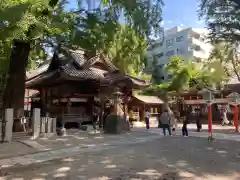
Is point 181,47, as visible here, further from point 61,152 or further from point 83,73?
point 61,152

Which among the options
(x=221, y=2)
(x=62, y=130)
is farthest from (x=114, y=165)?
(x=221, y=2)

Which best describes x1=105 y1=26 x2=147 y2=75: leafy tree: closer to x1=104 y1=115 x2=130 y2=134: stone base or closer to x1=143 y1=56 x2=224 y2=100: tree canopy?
x1=104 y1=115 x2=130 y2=134: stone base

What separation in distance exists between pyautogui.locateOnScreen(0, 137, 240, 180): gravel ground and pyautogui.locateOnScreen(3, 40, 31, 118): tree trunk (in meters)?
7.47

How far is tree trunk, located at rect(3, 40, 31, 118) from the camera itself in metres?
16.8

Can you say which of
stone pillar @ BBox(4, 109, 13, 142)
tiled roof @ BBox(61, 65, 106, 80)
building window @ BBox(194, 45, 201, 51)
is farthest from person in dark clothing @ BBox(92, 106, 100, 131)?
building window @ BBox(194, 45, 201, 51)

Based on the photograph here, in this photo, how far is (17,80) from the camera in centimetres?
1708

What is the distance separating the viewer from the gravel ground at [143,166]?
786cm

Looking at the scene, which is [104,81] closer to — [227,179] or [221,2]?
[221,2]

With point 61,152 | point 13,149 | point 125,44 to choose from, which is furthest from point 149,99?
point 13,149

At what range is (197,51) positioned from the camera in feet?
230

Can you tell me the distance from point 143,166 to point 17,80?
36.0 ft

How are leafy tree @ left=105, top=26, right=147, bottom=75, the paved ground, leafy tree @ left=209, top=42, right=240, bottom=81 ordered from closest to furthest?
the paved ground, leafy tree @ left=105, top=26, right=147, bottom=75, leafy tree @ left=209, top=42, right=240, bottom=81

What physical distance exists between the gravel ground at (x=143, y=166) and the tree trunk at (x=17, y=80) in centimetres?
747

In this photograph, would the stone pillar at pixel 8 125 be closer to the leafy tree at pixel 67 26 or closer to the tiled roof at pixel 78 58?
the leafy tree at pixel 67 26
